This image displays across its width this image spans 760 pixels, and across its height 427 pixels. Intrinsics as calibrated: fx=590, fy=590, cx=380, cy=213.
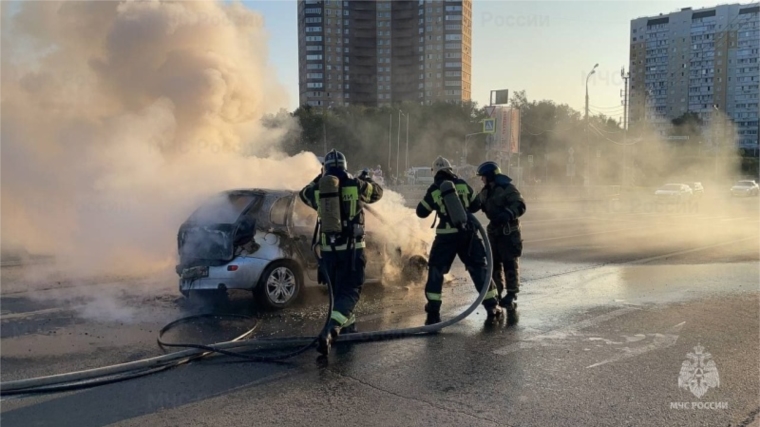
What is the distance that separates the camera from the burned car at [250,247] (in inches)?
268

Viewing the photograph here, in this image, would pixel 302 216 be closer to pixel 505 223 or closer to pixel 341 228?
pixel 341 228

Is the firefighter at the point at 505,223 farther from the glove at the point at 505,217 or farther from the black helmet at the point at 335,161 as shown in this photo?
the black helmet at the point at 335,161

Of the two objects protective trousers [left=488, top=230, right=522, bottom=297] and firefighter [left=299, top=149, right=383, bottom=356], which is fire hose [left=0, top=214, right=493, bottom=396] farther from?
protective trousers [left=488, top=230, right=522, bottom=297]

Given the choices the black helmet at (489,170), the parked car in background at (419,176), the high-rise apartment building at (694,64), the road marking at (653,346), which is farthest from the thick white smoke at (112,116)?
the high-rise apartment building at (694,64)

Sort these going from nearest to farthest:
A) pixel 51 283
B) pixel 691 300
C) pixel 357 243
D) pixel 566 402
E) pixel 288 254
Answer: pixel 566 402
pixel 357 243
pixel 288 254
pixel 691 300
pixel 51 283

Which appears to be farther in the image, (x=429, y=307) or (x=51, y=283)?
(x=51, y=283)

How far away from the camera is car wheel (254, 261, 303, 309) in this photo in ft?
22.7

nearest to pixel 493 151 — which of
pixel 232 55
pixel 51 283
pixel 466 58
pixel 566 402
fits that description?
pixel 466 58

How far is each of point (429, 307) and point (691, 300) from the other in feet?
12.2

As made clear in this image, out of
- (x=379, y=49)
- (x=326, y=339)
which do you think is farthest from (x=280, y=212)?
(x=379, y=49)

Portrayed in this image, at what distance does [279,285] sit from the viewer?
A: 7.05m

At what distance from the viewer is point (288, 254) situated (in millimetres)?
7152

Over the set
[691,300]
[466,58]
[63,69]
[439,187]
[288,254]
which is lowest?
[691,300]

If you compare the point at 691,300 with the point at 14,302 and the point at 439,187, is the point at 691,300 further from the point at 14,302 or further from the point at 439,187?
the point at 14,302
